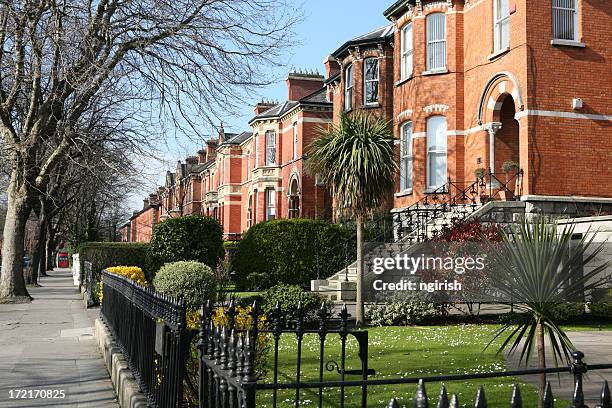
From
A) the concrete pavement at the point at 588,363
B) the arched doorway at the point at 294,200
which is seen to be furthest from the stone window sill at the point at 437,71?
the arched doorway at the point at 294,200

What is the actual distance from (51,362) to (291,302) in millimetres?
5226

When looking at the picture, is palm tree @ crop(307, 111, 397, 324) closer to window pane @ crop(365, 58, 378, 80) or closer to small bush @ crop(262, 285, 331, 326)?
small bush @ crop(262, 285, 331, 326)

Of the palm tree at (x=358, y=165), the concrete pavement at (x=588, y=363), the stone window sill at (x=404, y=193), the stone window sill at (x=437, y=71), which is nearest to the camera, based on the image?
the concrete pavement at (x=588, y=363)

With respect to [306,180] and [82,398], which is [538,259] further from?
[306,180]

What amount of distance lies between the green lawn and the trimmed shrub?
11.8m

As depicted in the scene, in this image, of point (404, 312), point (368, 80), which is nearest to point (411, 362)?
point (404, 312)

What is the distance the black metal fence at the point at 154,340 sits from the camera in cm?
489

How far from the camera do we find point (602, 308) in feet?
51.5

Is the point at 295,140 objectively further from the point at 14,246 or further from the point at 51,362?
the point at 51,362

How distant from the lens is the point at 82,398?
776 cm

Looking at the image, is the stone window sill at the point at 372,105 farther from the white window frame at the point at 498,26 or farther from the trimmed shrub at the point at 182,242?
the trimmed shrub at the point at 182,242

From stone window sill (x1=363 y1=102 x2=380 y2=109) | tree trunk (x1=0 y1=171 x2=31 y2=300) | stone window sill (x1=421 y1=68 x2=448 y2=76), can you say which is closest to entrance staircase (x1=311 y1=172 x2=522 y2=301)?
stone window sill (x1=421 y1=68 x2=448 y2=76)

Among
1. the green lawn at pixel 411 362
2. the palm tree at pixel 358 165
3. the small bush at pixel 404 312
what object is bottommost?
the green lawn at pixel 411 362

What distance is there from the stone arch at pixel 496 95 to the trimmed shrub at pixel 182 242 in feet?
35.1
